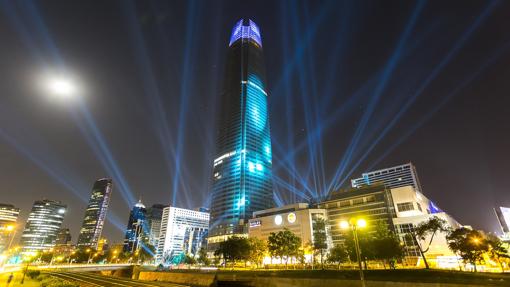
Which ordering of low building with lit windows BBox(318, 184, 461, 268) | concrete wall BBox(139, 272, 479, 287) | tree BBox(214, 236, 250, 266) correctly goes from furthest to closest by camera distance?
low building with lit windows BBox(318, 184, 461, 268) → tree BBox(214, 236, 250, 266) → concrete wall BBox(139, 272, 479, 287)

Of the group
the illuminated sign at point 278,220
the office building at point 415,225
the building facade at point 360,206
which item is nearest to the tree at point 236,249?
the building facade at point 360,206

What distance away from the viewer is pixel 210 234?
18725 cm

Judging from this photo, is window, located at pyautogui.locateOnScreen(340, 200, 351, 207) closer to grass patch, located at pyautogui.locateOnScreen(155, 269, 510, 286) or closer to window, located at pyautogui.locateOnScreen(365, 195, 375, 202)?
window, located at pyautogui.locateOnScreen(365, 195, 375, 202)

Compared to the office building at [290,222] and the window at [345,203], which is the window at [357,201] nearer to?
the window at [345,203]

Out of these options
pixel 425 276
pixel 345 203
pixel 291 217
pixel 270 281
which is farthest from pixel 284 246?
pixel 291 217

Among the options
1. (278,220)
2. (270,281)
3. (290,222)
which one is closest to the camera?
(270,281)

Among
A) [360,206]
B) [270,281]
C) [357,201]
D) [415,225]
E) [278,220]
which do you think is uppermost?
[357,201]

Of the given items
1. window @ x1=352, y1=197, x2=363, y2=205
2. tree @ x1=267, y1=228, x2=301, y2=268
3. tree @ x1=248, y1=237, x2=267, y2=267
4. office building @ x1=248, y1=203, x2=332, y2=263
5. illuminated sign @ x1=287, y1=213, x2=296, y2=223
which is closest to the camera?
tree @ x1=267, y1=228, x2=301, y2=268

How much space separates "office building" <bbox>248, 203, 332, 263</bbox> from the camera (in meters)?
121

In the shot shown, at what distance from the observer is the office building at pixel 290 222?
397 feet

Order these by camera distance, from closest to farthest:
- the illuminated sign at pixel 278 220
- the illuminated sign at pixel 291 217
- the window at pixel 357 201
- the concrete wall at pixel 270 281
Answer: the concrete wall at pixel 270 281
the window at pixel 357 201
the illuminated sign at pixel 291 217
the illuminated sign at pixel 278 220

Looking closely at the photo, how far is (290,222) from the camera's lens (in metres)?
130

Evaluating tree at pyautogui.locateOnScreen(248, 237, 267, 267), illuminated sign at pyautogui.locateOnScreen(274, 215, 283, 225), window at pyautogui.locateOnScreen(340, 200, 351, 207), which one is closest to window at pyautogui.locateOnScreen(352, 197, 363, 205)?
window at pyautogui.locateOnScreen(340, 200, 351, 207)

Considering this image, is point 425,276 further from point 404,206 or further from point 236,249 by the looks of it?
point 404,206
